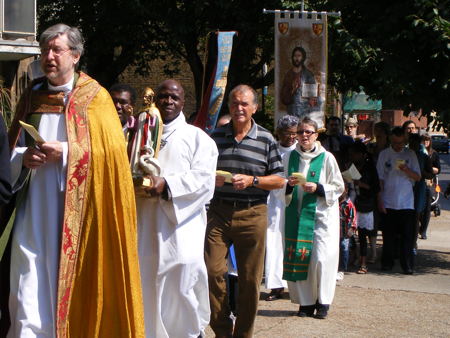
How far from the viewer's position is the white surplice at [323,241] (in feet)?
28.3

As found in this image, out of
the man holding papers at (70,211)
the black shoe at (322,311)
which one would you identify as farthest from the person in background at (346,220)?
the man holding papers at (70,211)

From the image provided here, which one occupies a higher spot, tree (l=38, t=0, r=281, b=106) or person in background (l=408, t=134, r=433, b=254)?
tree (l=38, t=0, r=281, b=106)

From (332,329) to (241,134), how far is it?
2119 millimetres

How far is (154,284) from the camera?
6.16 meters

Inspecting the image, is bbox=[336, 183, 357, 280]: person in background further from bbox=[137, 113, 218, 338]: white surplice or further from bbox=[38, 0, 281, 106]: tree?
bbox=[38, 0, 281, 106]: tree

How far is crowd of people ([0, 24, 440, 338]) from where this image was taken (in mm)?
5168

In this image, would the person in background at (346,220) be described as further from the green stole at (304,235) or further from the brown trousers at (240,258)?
the brown trousers at (240,258)

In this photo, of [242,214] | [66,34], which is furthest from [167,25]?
[66,34]

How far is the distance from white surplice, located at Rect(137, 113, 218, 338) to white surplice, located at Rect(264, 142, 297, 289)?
3176 mm

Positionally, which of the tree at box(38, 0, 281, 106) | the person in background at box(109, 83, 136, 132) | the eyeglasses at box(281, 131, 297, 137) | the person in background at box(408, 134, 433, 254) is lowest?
the person in background at box(408, 134, 433, 254)

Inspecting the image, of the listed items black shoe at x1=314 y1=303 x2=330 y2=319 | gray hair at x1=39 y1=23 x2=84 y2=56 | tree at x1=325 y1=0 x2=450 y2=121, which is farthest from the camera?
tree at x1=325 y1=0 x2=450 y2=121

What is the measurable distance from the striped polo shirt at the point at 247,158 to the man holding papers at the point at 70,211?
1.67 metres

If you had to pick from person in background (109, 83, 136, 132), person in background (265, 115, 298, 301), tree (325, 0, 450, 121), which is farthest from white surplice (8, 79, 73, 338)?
tree (325, 0, 450, 121)

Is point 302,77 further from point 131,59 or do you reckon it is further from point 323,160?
point 131,59
